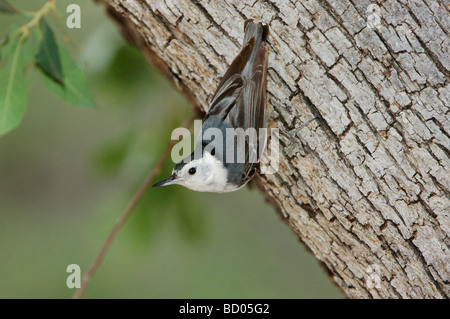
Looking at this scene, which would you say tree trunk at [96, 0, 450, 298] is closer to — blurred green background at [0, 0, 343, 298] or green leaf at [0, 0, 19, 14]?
green leaf at [0, 0, 19, 14]

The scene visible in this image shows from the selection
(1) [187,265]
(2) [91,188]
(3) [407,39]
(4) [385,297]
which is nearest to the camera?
(3) [407,39]

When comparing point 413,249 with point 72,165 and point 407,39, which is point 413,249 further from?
point 72,165

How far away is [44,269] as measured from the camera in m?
3.77

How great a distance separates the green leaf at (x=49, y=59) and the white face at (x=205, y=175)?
53 cm

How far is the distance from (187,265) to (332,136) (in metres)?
2.40

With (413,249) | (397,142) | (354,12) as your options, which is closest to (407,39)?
(354,12)

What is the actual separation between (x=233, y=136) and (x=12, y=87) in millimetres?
768

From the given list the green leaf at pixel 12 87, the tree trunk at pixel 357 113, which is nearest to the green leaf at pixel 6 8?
the green leaf at pixel 12 87

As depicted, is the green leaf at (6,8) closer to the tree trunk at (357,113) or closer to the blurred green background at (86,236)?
the tree trunk at (357,113)

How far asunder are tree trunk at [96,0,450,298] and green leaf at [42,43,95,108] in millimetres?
260

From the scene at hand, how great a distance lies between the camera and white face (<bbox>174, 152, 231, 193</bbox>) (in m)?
1.76

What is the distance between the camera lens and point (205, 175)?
1.81 meters

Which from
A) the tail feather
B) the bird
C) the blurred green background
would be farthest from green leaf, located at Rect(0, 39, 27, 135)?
the blurred green background

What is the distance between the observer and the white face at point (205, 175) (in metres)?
1.76
